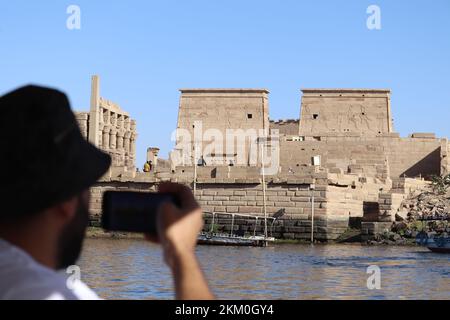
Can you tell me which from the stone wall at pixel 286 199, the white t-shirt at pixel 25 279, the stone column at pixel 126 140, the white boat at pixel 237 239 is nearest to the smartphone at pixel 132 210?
the white t-shirt at pixel 25 279

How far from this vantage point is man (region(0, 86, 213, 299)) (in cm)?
173

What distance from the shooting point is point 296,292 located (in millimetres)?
17250

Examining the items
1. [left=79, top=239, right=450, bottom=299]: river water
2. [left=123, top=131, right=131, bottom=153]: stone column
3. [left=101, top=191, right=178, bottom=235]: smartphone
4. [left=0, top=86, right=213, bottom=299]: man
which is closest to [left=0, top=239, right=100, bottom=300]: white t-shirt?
[left=0, top=86, right=213, bottom=299]: man

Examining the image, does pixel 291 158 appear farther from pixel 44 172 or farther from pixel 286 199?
pixel 44 172

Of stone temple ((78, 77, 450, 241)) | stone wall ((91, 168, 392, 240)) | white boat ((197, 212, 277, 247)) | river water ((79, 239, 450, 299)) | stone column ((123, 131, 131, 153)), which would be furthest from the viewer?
stone column ((123, 131, 131, 153))

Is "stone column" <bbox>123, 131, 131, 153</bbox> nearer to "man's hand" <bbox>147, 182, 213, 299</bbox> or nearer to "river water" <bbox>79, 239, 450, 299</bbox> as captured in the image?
"river water" <bbox>79, 239, 450, 299</bbox>

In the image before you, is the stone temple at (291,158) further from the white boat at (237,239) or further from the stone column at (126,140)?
the white boat at (237,239)

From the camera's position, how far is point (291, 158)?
1709 inches

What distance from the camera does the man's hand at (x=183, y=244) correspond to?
1733 mm

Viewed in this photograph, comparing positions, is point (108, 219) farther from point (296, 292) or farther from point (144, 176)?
point (144, 176)

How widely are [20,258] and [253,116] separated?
1791 inches

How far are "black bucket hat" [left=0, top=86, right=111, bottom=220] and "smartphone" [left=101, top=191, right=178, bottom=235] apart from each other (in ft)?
0.31
